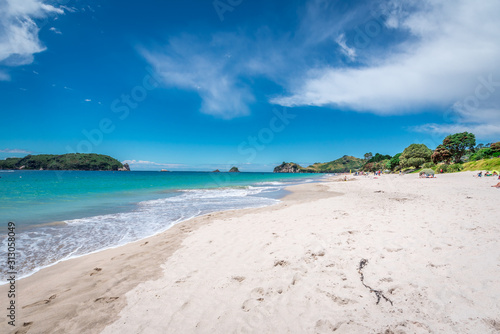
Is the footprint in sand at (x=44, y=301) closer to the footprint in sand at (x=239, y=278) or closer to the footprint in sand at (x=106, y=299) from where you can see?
the footprint in sand at (x=106, y=299)

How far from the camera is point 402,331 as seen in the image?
266 cm

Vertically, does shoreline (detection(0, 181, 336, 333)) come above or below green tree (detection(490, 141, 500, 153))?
below

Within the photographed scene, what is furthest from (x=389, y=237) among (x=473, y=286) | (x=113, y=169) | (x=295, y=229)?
(x=113, y=169)

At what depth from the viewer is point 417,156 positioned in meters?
61.5

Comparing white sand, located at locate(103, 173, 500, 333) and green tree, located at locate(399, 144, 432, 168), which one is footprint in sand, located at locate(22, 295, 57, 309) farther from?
green tree, located at locate(399, 144, 432, 168)

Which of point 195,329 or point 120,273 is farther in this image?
point 120,273

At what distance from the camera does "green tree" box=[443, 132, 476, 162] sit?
53.7 meters

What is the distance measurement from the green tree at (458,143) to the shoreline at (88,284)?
3034 inches

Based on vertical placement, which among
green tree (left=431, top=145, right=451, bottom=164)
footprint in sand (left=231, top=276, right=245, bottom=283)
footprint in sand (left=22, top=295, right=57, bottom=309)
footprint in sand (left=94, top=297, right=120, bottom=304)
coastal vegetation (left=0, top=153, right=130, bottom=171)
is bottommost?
footprint in sand (left=22, top=295, right=57, bottom=309)

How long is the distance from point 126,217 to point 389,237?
1355cm

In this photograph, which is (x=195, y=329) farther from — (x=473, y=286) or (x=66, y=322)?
(x=473, y=286)

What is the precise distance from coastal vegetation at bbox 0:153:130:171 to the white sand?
186426 mm

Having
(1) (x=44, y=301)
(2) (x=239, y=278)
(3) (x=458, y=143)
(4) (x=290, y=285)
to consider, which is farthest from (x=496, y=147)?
(1) (x=44, y=301)

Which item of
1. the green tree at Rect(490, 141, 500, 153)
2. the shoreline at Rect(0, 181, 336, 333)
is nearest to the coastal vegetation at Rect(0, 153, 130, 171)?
the shoreline at Rect(0, 181, 336, 333)
